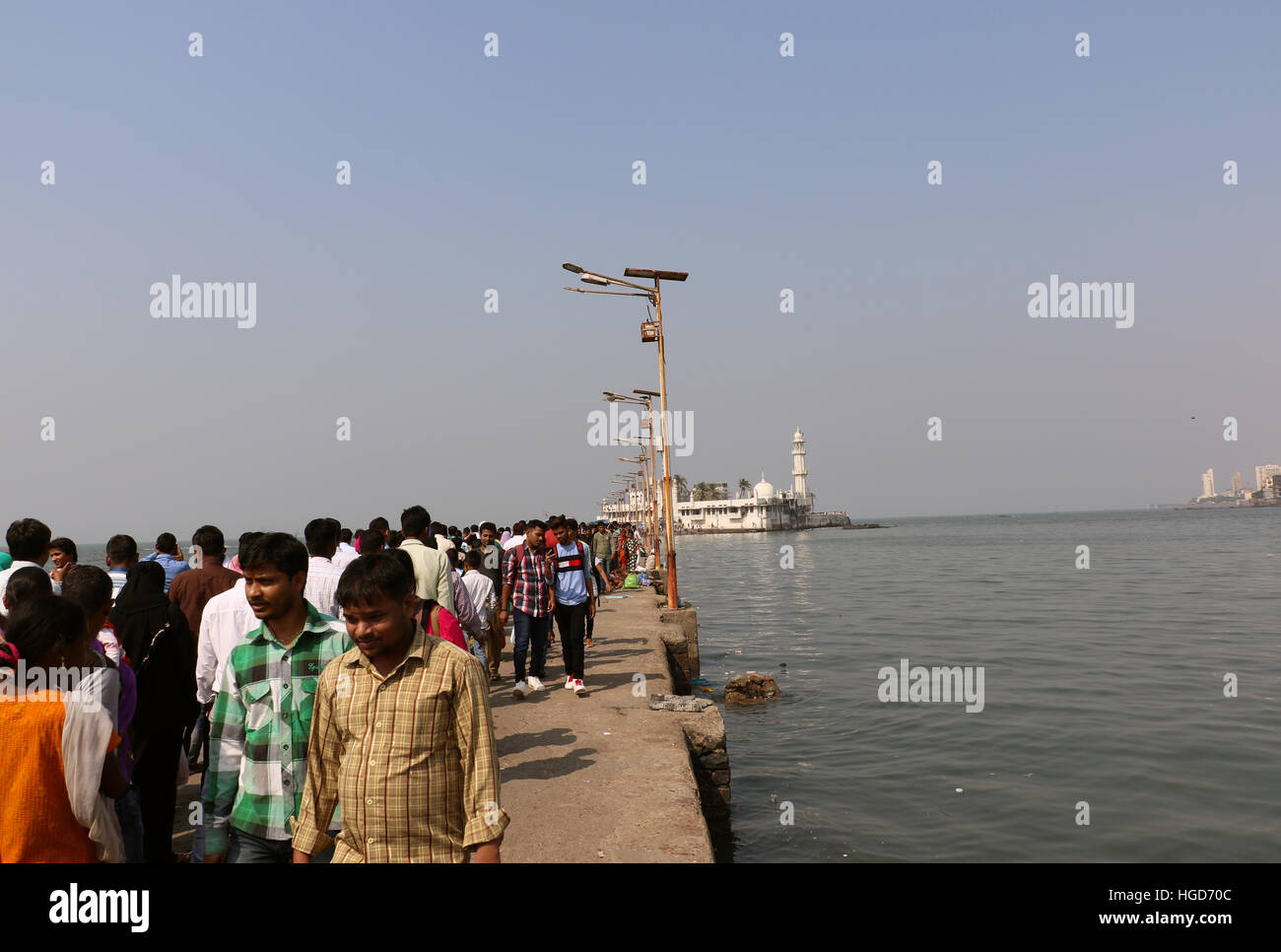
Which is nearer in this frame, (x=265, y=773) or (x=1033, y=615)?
(x=265, y=773)

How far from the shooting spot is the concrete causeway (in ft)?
16.9

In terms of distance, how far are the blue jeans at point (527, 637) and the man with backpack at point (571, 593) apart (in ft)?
0.80

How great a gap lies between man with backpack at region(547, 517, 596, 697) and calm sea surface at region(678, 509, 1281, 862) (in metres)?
2.55

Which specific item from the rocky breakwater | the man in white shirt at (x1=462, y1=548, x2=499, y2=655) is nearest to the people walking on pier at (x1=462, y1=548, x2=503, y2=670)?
the man in white shirt at (x1=462, y1=548, x2=499, y2=655)

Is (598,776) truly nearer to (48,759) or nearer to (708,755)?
(708,755)

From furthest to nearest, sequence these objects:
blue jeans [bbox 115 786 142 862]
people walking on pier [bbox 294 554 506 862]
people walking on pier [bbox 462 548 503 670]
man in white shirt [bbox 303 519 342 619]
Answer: people walking on pier [bbox 462 548 503 670], man in white shirt [bbox 303 519 342 619], blue jeans [bbox 115 786 142 862], people walking on pier [bbox 294 554 506 862]

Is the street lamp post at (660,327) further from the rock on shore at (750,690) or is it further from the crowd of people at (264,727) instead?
the crowd of people at (264,727)

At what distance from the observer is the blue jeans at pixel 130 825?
3658mm

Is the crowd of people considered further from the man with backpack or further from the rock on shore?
the rock on shore

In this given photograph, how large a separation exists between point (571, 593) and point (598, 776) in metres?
3.45

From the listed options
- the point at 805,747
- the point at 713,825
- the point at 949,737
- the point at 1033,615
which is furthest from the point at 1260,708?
the point at 1033,615
